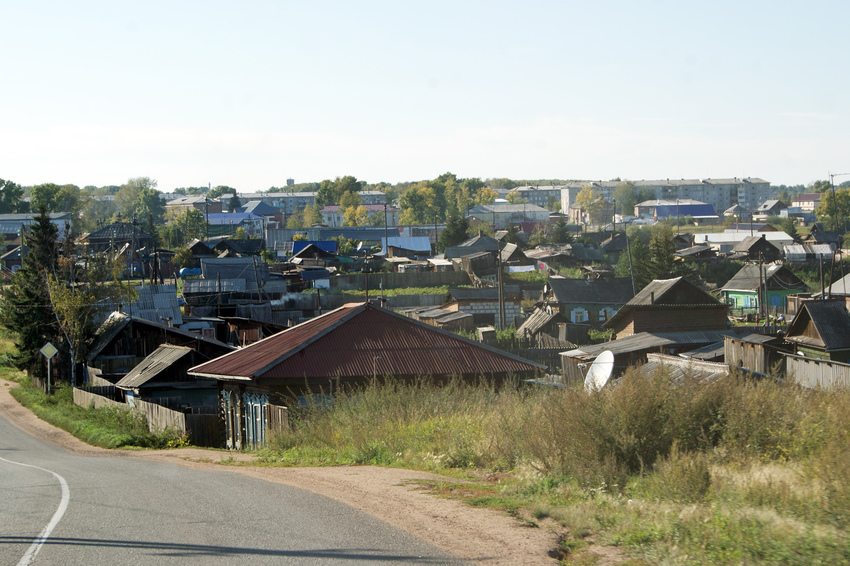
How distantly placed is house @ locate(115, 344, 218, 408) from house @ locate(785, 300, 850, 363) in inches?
987

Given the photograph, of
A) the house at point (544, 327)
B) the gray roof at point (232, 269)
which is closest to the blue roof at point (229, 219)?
the gray roof at point (232, 269)

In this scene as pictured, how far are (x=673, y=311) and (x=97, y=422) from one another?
1225 inches

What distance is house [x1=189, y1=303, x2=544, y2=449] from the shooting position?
19.4 metres

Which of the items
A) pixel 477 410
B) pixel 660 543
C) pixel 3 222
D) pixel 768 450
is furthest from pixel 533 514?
pixel 3 222

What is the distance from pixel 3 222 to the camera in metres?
115

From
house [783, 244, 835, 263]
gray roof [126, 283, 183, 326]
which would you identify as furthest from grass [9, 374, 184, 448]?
house [783, 244, 835, 263]

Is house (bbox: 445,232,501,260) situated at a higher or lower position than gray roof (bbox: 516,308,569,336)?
higher

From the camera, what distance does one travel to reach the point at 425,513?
8375 mm

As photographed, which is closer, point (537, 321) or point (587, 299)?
point (537, 321)

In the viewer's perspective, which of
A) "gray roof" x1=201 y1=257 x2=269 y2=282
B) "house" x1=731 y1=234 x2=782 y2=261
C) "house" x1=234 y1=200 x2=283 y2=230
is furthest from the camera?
"house" x1=234 y1=200 x2=283 y2=230

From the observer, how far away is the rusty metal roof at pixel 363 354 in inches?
770

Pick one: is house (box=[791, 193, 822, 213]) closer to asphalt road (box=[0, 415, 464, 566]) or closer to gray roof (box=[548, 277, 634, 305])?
gray roof (box=[548, 277, 634, 305])

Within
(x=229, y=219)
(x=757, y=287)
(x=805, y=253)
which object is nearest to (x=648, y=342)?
(x=757, y=287)

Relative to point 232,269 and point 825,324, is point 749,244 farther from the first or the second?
point 232,269
